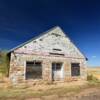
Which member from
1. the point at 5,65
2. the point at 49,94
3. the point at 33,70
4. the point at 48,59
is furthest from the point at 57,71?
the point at 5,65

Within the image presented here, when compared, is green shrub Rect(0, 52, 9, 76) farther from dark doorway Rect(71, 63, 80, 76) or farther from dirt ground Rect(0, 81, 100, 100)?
dark doorway Rect(71, 63, 80, 76)

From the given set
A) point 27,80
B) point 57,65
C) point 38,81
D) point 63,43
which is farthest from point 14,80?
point 63,43

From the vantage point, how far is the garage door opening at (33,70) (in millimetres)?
16234

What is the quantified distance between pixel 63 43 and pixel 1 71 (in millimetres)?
11924

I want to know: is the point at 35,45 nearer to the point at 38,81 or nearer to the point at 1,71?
the point at 38,81

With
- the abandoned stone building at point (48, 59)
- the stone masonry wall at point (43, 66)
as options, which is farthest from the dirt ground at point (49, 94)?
the abandoned stone building at point (48, 59)

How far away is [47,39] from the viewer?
1814cm

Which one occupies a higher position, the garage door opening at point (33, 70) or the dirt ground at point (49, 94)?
the garage door opening at point (33, 70)

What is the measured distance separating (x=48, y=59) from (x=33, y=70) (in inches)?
94.1

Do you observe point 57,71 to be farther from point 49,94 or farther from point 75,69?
point 49,94

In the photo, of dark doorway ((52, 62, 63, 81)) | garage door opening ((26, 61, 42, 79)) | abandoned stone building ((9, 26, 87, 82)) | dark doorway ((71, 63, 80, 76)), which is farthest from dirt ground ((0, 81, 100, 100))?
dark doorway ((71, 63, 80, 76))

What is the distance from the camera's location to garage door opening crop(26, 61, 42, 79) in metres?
16.2

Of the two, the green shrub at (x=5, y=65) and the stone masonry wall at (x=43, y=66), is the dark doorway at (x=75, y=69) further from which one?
the green shrub at (x=5, y=65)

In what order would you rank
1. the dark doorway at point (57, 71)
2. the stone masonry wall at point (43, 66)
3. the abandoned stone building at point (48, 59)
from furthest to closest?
the dark doorway at point (57, 71) → the abandoned stone building at point (48, 59) → the stone masonry wall at point (43, 66)
